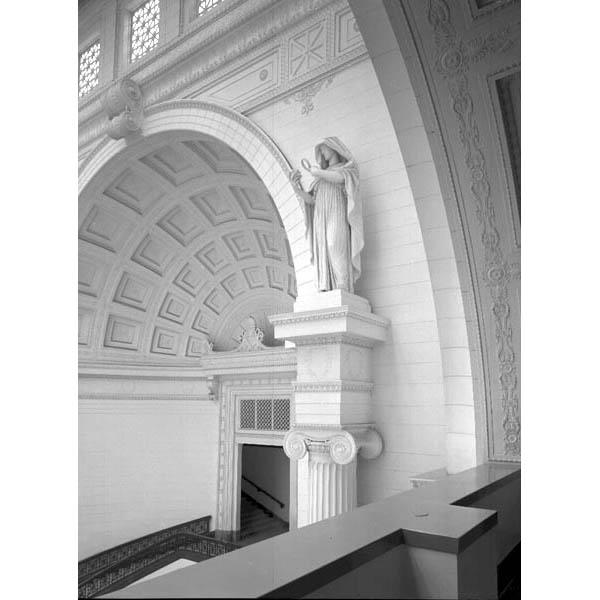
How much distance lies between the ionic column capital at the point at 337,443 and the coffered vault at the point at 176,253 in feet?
13.6

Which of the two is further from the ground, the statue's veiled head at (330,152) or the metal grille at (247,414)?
the statue's veiled head at (330,152)

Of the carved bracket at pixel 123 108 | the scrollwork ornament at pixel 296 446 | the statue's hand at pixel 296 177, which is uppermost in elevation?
the carved bracket at pixel 123 108

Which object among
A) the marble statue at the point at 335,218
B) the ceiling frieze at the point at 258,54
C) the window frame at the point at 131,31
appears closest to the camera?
the marble statue at the point at 335,218

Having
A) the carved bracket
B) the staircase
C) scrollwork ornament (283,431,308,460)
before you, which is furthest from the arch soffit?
the staircase

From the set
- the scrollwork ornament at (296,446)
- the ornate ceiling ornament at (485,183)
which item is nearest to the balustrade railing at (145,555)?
the scrollwork ornament at (296,446)

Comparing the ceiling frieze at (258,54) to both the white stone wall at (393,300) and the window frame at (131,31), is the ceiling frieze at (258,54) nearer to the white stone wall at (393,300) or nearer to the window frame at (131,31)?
the window frame at (131,31)

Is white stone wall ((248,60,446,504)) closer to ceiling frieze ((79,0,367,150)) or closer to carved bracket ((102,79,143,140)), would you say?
ceiling frieze ((79,0,367,150))

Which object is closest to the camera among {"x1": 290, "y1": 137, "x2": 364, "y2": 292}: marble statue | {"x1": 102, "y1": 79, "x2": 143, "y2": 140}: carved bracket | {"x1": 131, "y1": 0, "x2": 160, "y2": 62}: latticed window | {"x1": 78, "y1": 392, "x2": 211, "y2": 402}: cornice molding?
{"x1": 290, "y1": 137, "x2": 364, "y2": 292}: marble statue

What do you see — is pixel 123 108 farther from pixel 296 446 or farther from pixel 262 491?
pixel 262 491

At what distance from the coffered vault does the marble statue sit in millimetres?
2845

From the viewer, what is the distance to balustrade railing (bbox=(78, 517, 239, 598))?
341 inches

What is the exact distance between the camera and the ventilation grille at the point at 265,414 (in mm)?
9484
